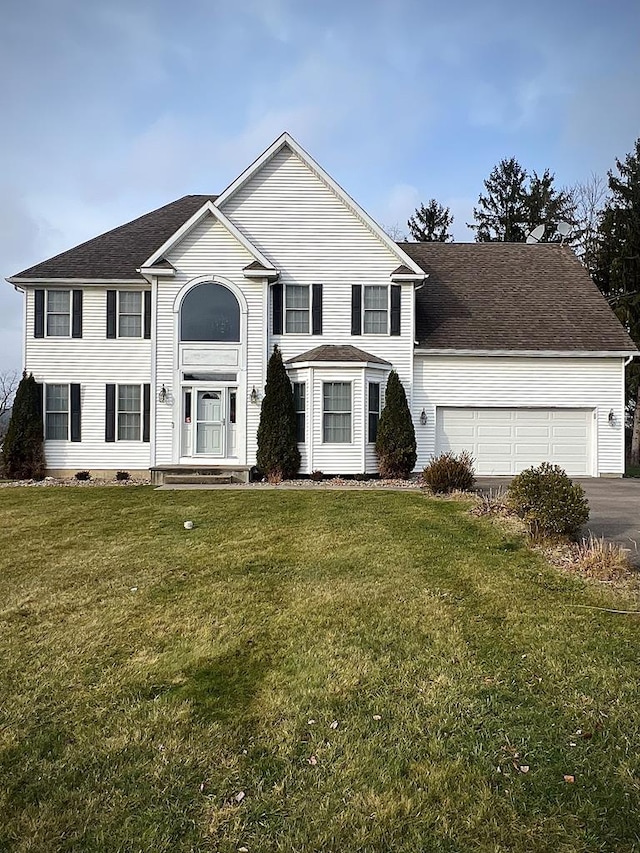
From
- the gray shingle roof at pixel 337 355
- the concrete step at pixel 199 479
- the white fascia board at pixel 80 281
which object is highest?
the white fascia board at pixel 80 281

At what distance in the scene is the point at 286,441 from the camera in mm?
15359

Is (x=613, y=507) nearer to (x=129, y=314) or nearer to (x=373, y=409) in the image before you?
(x=373, y=409)

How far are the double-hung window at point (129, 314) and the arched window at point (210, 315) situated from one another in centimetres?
165

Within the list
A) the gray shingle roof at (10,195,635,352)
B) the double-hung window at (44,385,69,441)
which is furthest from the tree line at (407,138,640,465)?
the double-hung window at (44,385,69,441)

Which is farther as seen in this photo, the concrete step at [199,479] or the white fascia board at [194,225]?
the white fascia board at [194,225]

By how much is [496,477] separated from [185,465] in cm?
913

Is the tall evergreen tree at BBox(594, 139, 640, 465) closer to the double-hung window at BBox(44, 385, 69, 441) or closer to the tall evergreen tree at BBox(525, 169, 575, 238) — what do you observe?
the tall evergreen tree at BBox(525, 169, 575, 238)

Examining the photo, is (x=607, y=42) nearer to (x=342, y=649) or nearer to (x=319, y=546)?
(x=319, y=546)

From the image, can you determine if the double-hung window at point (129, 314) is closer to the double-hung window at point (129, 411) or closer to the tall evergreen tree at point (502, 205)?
the double-hung window at point (129, 411)

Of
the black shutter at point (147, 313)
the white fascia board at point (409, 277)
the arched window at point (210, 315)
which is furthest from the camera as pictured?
the black shutter at point (147, 313)

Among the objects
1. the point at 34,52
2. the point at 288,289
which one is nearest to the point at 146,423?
the point at 288,289

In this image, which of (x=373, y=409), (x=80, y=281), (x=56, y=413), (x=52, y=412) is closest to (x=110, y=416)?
(x=56, y=413)

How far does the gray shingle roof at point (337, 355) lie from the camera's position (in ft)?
50.9

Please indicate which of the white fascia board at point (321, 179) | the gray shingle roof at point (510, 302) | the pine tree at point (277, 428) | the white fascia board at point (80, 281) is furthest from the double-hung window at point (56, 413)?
the gray shingle roof at point (510, 302)
